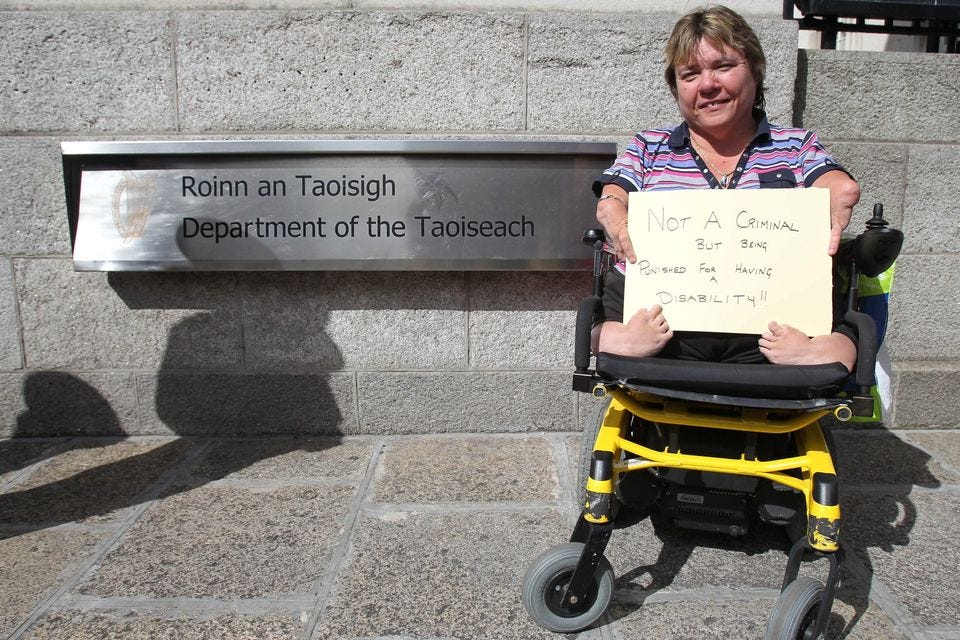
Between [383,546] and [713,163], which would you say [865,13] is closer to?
[713,163]

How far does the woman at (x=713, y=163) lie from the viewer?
80.7 inches

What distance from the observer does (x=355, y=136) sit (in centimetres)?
343

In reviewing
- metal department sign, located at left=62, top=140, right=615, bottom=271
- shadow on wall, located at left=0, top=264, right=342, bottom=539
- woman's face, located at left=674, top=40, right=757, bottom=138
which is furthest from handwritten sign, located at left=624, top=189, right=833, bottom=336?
shadow on wall, located at left=0, top=264, right=342, bottom=539

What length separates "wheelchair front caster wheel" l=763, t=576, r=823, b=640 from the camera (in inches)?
70.5

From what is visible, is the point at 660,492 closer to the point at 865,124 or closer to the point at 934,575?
the point at 934,575

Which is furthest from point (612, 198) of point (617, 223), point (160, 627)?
point (160, 627)

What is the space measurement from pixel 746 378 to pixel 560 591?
82 cm

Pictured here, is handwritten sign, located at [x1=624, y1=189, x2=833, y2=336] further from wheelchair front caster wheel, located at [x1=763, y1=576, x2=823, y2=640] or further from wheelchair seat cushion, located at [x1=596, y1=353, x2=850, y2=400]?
wheelchair front caster wheel, located at [x1=763, y1=576, x2=823, y2=640]

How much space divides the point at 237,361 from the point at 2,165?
1.49 meters

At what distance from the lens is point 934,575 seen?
2.36m

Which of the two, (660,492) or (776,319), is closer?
(776,319)

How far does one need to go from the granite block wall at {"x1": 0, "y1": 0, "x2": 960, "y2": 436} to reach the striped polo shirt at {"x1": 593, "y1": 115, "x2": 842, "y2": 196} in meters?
1.14

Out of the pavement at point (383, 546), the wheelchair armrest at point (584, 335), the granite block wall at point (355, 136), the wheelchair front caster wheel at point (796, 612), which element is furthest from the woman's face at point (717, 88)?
the pavement at point (383, 546)

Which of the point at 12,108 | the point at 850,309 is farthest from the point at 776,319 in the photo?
the point at 12,108
